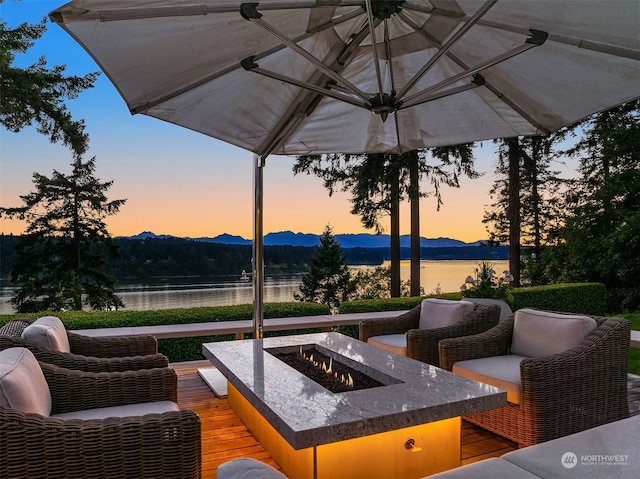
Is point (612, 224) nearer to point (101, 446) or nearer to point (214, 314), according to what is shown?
point (214, 314)

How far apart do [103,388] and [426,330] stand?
253 cm

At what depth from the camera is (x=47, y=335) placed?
283cm

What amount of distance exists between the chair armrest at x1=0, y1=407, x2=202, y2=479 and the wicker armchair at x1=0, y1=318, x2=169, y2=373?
3.30 ft

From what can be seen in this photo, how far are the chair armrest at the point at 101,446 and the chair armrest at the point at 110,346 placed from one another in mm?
1596

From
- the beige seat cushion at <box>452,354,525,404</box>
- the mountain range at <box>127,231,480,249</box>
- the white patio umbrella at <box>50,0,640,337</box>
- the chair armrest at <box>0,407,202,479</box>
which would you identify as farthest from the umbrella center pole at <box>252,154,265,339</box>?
the mountain range at <box>127,231,480,249</box>

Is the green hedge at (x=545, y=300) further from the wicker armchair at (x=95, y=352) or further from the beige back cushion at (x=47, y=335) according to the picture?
the beige back cushion at (x=47, y=335)

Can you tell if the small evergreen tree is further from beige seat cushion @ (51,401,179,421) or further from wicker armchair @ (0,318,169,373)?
beige seat cushion @ (51,401,179,421)

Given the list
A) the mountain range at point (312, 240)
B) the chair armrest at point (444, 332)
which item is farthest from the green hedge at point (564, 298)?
the chair armrest at point (444, 332)

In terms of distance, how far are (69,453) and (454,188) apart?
31.9 feet

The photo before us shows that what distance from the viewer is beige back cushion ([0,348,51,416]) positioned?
192 cm

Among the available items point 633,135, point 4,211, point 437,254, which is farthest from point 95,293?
point 633,135

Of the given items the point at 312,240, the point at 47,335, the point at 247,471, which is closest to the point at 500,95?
the point at 247,471

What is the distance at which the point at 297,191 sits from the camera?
1251 centimetres

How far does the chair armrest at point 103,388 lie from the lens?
246cm
